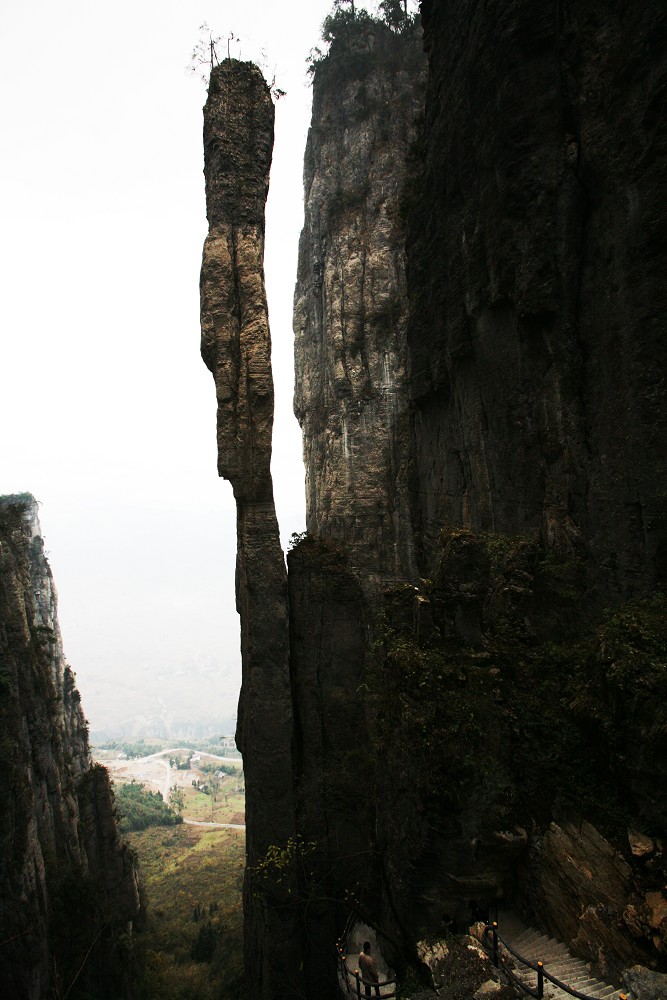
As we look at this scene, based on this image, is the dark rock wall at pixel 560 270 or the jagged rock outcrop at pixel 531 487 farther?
the dark rock wall at pixel 560 270

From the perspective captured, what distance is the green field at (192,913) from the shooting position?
2186 cm

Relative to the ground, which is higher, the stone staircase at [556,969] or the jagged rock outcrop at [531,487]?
the jagged rock outcrop at [531,487]

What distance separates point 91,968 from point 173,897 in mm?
14941

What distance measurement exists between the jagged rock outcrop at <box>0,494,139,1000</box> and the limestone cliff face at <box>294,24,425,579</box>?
18.4 metres

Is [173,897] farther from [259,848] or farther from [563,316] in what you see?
[563,316]

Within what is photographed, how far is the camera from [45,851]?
2184 cm

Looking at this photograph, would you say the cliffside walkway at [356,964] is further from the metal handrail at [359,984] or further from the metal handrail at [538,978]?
the metal handrail at [538,978]

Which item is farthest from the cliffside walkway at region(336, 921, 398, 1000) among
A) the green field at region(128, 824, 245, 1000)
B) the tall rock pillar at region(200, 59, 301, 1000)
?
the green field at region(128, 824, 245, 1000)

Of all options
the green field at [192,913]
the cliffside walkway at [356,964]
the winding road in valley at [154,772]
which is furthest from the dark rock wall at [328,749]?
the winding road in valley at [154,772]

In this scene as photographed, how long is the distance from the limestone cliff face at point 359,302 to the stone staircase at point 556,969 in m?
24.4

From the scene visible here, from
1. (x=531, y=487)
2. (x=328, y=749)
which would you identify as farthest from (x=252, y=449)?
(x=328, y=749)

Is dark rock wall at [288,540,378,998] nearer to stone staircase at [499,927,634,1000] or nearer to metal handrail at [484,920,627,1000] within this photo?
stone staircase at [499,927,634,1000]

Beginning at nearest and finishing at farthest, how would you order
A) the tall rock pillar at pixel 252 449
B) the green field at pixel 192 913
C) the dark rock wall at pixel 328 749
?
the dark rock wall at pixel 328 749
the tall rock pillar at pixel 252 449
the green field at pixel 192 913

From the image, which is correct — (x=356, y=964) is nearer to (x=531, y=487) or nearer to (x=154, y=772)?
(x=531, y=487)
